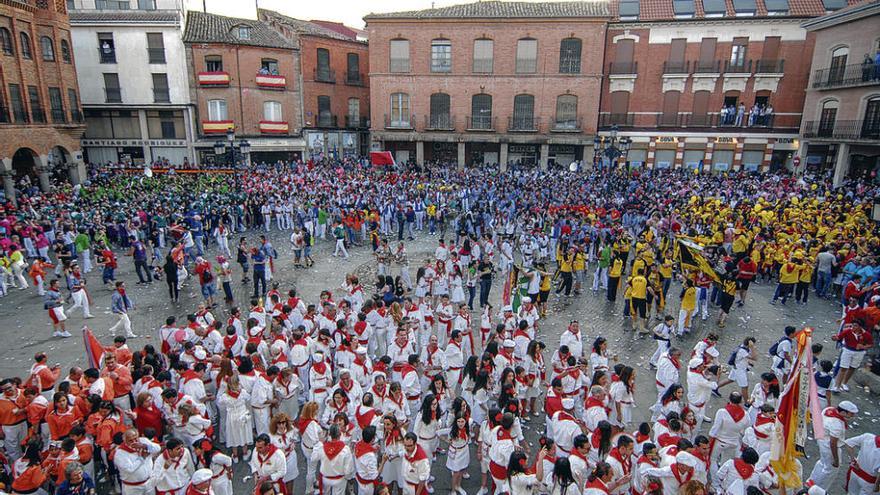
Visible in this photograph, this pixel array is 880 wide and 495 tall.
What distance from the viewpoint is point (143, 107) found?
37.5 meters

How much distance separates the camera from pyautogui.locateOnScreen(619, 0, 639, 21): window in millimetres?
36844

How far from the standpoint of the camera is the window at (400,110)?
3972cm

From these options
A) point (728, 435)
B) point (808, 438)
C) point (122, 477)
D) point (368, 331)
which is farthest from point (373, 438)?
point (808, 438)

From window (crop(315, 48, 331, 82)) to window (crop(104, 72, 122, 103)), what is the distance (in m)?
14.3

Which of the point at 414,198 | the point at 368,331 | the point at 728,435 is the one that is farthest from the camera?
the point at 414,198

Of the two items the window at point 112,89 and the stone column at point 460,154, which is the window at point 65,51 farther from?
the stone column at point 460,154

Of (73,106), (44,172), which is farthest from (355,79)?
(44,172)

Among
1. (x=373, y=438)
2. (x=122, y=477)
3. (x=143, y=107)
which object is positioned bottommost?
(x=122, y=477)

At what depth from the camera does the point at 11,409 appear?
24.3ft

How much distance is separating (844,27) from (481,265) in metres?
30.6

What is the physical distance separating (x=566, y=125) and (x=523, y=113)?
335 cm

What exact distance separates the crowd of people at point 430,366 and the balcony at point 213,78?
1810 cm

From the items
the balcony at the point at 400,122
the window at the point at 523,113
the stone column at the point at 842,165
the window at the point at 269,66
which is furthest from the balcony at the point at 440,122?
the stone column at the point at 842,165

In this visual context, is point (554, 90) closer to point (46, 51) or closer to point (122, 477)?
point (46, 51)
